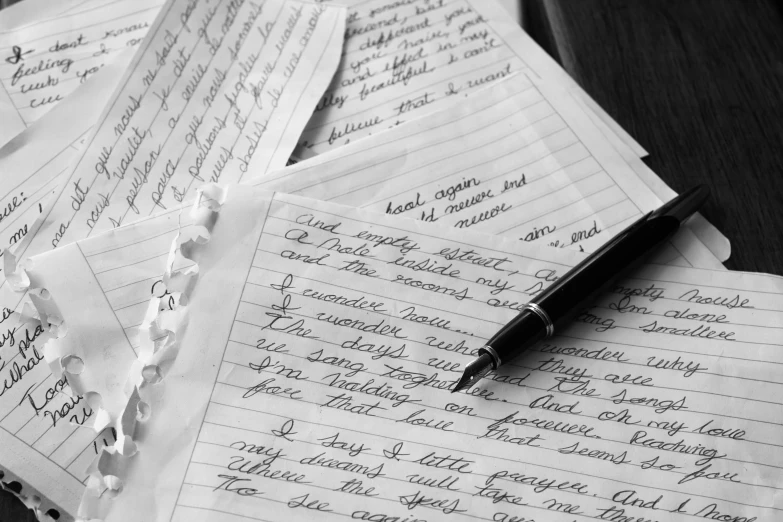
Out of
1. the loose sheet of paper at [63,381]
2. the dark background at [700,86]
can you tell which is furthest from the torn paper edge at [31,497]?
the dark background at [700,86]

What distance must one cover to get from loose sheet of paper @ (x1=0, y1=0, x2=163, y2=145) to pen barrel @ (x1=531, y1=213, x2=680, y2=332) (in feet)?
1.34

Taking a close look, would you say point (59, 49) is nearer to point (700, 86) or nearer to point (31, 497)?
point (31, 497)

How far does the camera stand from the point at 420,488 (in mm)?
388

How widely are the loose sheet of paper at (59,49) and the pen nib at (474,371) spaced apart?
15.1 inches

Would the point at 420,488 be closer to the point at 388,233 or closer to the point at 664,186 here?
the point at 388,233

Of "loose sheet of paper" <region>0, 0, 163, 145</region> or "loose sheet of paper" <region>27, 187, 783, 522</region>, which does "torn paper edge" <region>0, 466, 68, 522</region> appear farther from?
"loose sheet of paper" <region>0, 0, 163, 145</region>

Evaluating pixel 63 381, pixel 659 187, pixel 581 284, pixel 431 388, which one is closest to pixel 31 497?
pixel 63 381

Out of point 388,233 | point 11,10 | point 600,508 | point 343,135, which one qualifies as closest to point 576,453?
point 600,508

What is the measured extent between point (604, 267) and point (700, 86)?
226 millimetres

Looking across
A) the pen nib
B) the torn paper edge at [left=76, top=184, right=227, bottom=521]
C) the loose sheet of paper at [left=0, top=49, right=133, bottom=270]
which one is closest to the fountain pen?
the pen nib

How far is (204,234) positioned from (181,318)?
0.20 ft

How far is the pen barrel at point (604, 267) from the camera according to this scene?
441mm

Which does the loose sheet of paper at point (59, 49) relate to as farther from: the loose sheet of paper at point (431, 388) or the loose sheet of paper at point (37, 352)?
the loose sheet of paper at point (431, 388)

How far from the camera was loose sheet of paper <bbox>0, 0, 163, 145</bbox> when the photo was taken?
533mm
